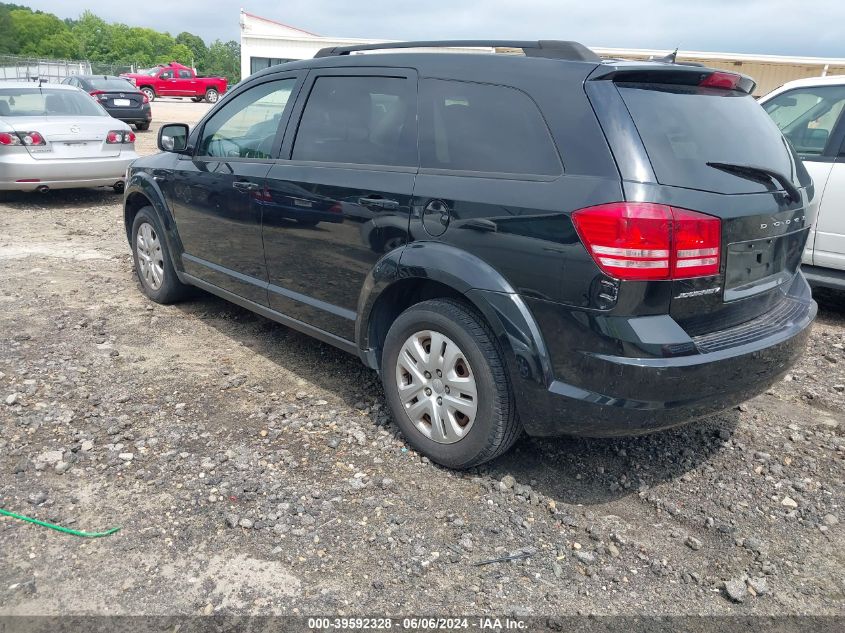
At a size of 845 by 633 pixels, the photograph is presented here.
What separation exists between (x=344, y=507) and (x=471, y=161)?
1.63 metres

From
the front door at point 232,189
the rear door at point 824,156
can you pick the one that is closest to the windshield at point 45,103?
the front door at point 232,189

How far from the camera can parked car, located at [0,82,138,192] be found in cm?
922

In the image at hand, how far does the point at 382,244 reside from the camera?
3.55 m

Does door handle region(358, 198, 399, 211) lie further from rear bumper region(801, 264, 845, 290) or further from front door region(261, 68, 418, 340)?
rear bumper region(801, 264, 845, 290)

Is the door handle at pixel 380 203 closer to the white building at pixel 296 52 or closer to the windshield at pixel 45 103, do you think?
the windshield at pixel 45 103

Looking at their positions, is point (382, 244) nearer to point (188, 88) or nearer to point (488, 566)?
point (488, 566)

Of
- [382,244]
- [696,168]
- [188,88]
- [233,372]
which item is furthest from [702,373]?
[188,88]

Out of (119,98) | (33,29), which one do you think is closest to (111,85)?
(119,98)

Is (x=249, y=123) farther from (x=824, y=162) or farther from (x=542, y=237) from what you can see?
(x=824, y=162)

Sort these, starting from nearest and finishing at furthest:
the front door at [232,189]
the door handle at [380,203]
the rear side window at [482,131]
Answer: the rear side window at [482,131] < the door handle at [380,203] < the front door at [232,189]

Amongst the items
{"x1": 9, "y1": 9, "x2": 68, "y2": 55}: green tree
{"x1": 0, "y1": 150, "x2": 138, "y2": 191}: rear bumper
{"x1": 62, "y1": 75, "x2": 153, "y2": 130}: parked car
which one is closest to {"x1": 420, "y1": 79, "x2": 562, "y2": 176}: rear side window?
{"x1": 0, "y1": 150, "x2": 138, "y2": 191}: rear bumper

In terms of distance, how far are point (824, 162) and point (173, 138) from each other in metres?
4.89

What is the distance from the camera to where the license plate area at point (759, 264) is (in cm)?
297

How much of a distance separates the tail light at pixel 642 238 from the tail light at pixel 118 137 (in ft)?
29.2
